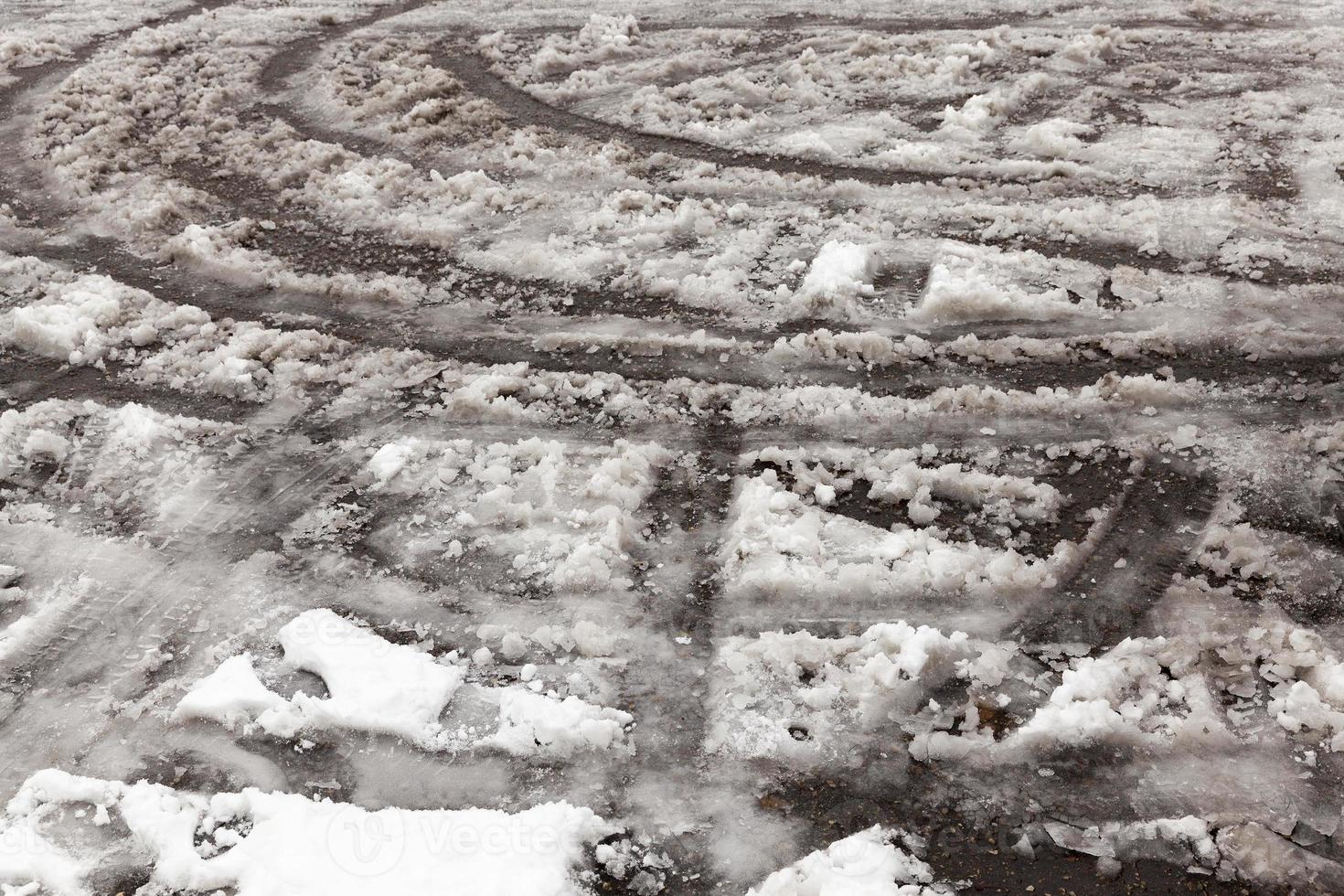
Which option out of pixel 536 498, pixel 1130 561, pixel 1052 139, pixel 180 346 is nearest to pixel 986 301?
pixel 1130 561

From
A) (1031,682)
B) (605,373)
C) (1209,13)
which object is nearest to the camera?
(1031,682)

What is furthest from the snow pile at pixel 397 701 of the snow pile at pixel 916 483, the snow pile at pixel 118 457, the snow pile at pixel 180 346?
the snow pile at pixel 180 346

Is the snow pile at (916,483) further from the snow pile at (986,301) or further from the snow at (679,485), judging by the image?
the snow pile at (986,301)

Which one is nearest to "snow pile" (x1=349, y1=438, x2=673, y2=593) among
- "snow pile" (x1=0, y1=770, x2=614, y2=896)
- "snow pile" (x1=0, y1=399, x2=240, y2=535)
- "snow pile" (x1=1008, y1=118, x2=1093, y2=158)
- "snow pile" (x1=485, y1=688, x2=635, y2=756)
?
"snow pile" (x1=485, y1=688, x2=635, y2=756)

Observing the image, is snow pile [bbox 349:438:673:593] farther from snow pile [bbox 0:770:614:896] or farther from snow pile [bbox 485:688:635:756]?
snow pile [bbox 0:770:614:896]

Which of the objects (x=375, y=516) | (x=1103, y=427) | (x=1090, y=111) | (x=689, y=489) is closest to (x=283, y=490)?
(x=375, y=516)

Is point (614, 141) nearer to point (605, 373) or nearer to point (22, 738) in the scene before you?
point (605, 373)
